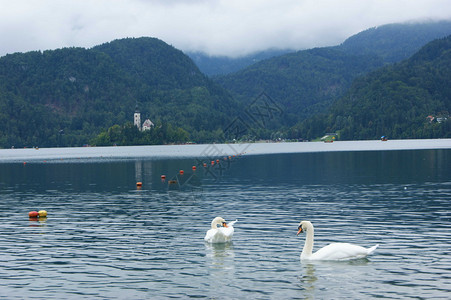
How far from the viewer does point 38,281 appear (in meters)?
25.4

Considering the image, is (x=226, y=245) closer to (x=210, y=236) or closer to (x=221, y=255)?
(x=210, y=236)

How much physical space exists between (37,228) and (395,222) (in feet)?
86.5

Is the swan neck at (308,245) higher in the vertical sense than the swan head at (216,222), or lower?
lower

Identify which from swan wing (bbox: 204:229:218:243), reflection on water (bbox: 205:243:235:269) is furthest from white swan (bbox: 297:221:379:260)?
swan wing (bbox: 204:229:218:243)

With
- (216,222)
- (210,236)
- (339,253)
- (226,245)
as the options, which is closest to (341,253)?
(339,253)

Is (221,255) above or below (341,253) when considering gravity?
below

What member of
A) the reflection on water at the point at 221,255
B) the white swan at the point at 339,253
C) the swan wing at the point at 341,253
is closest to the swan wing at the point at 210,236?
the reflection on water at the point at 221,255

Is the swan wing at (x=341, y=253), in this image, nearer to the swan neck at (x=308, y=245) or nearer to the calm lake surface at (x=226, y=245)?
the swan neck at (x=308, y=245)

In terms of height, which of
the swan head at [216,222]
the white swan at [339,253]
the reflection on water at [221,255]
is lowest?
the reflection on water at [221,255]

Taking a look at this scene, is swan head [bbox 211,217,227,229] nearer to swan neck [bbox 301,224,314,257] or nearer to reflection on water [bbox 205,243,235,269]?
reflection on water [bbox 205,243,235,269]

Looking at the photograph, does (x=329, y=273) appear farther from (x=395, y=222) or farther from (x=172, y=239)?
(x=395, y=222)

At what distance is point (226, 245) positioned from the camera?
32438 mm

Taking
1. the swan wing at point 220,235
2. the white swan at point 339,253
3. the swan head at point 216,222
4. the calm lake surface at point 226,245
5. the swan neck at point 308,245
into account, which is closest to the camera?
the calm lake surface at point 226,245

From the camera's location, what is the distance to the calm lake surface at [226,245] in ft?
77.6
